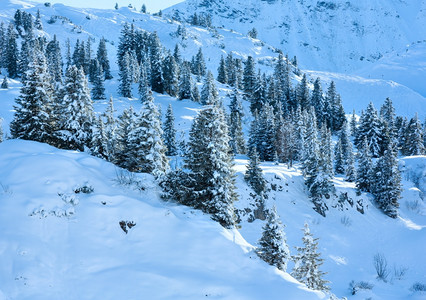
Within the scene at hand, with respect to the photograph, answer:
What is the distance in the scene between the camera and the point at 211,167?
1845cm

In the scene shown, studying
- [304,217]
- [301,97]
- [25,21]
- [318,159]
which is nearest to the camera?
[304,217]

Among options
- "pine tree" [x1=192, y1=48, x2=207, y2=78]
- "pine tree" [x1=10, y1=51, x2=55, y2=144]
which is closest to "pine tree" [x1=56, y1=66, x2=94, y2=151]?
"pine tree" [x1=10, y1=51, x2=55, y2=144]

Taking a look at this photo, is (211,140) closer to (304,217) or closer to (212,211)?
(212,211)

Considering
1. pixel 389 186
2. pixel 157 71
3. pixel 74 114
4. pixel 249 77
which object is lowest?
pixel 389 186

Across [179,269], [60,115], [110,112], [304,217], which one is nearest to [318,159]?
[304,217]

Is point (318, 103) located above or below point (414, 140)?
above

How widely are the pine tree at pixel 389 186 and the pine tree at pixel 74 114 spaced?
137 ft

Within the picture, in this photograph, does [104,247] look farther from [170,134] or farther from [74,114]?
[170,134]

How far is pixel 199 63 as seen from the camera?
343 feet

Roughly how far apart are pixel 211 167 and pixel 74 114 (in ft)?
46.4

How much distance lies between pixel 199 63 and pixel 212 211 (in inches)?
3664

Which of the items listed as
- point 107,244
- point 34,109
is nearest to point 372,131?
point 34,109

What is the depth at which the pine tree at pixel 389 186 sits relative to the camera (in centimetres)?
4544

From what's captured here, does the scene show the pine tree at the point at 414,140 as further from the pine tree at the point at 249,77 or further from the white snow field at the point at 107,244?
the white snow field at the point at 107,244
